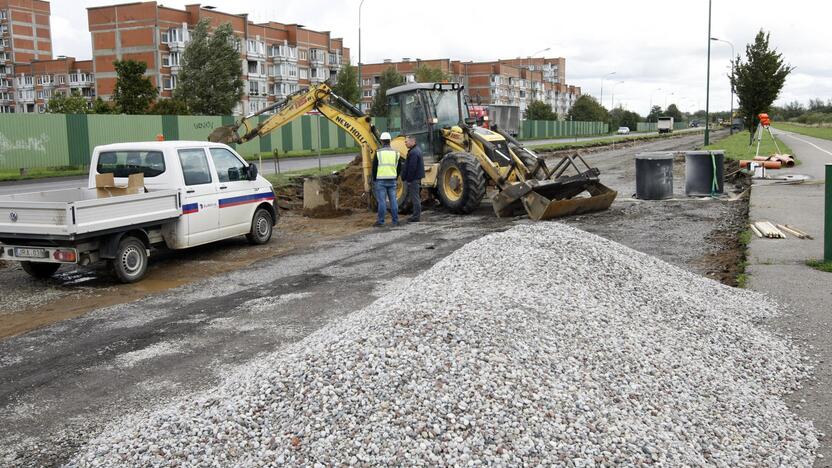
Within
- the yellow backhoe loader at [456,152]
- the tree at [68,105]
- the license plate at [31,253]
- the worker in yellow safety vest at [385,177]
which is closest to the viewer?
the license plate at [31,253]

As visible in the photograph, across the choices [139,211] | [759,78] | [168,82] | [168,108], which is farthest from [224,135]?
[168,82]

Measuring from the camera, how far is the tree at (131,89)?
1657 inches

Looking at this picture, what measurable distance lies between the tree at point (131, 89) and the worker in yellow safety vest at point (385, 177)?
3080 centimetres

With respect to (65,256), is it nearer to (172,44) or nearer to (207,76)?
(207,76)

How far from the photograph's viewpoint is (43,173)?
96.6 ft

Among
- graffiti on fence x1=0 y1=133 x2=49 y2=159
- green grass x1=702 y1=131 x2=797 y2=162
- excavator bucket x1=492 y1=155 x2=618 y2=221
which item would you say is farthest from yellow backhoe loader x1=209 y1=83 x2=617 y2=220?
green grass x1=702 y1=131 x2=797 y2=162

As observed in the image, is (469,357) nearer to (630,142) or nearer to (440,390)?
(440,390)

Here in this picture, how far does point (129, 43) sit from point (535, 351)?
75.1m

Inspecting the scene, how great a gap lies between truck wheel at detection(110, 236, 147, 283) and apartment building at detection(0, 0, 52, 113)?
10205 centimetres

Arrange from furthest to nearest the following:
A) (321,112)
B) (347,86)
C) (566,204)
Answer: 1. (347,86)
2. (321,112)
3. (566,204)

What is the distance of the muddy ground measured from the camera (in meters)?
5.68

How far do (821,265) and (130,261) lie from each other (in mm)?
9176

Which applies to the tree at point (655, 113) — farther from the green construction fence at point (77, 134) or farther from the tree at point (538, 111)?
the green construction fence at point (77, 134)

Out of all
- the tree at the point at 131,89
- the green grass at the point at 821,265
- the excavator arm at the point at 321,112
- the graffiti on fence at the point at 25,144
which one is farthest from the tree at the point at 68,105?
the green grass at the point at 821,265
